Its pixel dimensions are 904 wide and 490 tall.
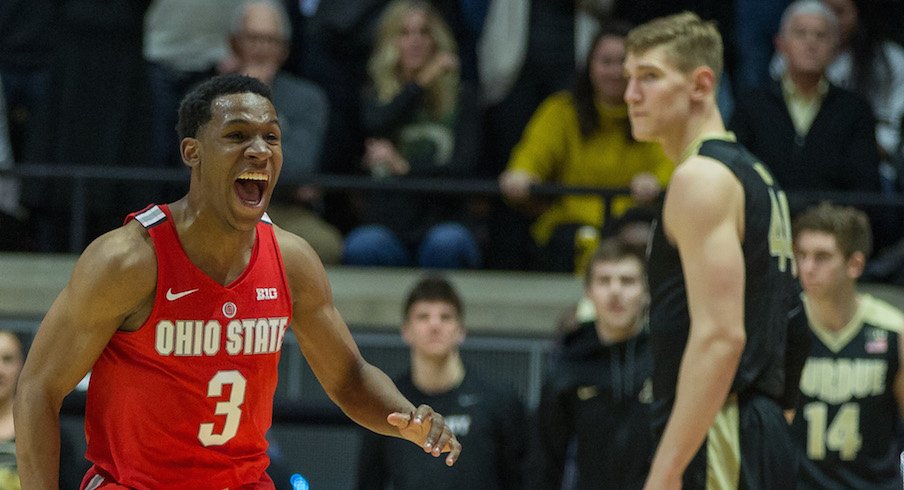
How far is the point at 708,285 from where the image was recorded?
4.57 metres

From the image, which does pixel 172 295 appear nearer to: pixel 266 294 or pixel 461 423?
pixel 266 294

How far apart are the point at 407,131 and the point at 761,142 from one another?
201 centimetres

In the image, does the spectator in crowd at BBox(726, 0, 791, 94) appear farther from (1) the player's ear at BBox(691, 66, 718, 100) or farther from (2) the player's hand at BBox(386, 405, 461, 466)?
(2) the player's hand at BBox(386, 405, 461, 466)

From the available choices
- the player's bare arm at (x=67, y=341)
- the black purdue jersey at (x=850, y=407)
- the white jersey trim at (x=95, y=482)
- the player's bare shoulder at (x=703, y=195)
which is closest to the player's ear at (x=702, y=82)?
the player's bare shoulder at (x=703, y=195)

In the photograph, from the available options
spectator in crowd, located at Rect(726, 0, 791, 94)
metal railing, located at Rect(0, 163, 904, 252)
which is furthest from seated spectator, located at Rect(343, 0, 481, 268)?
spectator in crowd, located at Rect(726, 0, 791, 94)

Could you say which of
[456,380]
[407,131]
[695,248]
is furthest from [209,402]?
[407,131]

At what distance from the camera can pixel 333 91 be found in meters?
9.16

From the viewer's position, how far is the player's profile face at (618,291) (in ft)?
22.6

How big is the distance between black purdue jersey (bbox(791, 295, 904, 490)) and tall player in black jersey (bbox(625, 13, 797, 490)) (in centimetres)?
218

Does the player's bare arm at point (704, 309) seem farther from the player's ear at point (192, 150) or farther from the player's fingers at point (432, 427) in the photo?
the player's ear at point (192, 150)

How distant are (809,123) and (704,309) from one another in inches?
168

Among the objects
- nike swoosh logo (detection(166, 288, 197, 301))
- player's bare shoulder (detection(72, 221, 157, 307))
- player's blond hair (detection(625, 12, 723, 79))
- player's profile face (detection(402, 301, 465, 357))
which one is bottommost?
player's profile face (detection(402, 301, 465, 357))

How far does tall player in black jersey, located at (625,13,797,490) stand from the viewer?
455 centimetres

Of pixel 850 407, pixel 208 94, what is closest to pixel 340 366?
pixel 208 94
